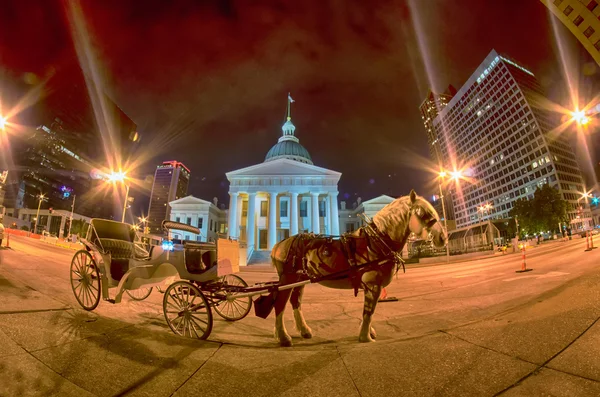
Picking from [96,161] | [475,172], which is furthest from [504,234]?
[96,161]

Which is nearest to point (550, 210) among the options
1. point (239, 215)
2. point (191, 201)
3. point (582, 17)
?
point (582, 17)

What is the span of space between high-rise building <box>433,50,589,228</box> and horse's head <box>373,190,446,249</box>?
289ft

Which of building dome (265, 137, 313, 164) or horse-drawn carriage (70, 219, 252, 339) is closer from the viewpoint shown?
horse-drawn carriage (70, 219, 252, 339)

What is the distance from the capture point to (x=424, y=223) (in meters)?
3.33

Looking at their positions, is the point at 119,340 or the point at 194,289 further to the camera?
the point at 194,289

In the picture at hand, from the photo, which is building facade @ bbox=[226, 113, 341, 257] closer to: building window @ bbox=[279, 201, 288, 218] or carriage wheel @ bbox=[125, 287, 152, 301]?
building window @ bbox=[279, 201, 288, 218]

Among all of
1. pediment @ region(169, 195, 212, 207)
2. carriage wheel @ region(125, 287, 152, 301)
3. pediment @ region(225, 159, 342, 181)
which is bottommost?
carriage wheel @ region(125, 287, 152, 301)

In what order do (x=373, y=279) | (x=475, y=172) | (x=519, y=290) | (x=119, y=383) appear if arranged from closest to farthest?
(x=119, y=383), (x=373, y=279), (x=519, y=290), (x=475, y=172)

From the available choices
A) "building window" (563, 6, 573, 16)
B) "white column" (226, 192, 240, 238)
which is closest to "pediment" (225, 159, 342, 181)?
"white column" (226, 192, 240, 238)

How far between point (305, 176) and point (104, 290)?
1601 inches

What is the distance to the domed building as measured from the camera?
4243cm

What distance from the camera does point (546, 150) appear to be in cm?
6800

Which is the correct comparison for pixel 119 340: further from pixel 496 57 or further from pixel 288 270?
pixel 496 57

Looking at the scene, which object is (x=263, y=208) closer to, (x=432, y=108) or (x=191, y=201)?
(x=191, y=201)
